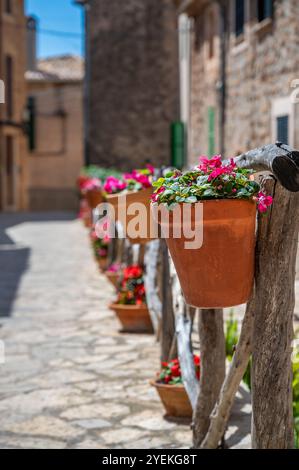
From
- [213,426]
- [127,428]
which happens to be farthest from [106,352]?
[213,426]

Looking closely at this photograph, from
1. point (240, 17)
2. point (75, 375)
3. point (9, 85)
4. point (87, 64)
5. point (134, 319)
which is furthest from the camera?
point (9, 85)

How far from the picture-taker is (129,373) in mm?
5781

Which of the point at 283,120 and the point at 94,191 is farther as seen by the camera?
the point at 94,191

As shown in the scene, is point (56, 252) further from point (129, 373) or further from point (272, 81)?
point (129, 373)

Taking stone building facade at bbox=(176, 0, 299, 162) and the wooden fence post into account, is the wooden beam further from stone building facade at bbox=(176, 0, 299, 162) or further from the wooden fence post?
the wooden fence post

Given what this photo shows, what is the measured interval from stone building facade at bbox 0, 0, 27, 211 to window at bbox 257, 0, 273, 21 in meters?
16.7

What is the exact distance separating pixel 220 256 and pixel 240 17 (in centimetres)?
1020

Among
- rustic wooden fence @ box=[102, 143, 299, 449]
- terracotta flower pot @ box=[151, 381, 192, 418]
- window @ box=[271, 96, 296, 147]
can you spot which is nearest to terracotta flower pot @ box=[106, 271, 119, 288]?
window @ box=[271, 96, 296, 147]

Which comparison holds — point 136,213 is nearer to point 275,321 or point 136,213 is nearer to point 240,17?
point 275,321

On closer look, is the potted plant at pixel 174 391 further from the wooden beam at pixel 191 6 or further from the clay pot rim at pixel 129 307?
the wooden beam at pixel 191 6

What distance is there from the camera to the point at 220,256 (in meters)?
2.93

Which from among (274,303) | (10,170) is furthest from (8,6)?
(274,303)

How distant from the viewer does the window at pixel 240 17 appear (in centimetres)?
1221
